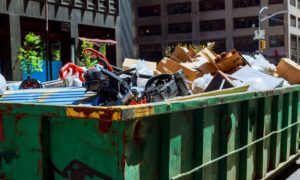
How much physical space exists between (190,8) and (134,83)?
78.5m

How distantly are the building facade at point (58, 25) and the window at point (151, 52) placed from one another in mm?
46162

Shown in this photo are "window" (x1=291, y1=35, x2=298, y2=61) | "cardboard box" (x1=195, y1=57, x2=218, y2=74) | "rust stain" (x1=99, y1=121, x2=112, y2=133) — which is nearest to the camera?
"rust stain" (x1=99, y1=121, x2=112, y2=133)

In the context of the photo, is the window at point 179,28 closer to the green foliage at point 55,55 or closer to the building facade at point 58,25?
the building facade at point 58,25

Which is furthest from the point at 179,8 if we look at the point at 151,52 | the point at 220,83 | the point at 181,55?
the point at 220,83

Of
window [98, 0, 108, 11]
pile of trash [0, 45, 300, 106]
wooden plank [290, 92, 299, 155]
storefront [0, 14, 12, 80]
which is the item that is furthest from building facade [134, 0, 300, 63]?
wooden plank [290, 92, 299, 155]

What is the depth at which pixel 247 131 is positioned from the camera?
15.9 ft

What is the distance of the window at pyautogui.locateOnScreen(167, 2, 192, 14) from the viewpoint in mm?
82875

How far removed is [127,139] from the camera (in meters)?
3.10

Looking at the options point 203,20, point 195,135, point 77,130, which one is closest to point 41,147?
point 77,130

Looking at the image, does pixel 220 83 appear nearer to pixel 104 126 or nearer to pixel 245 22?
pixel 104 126

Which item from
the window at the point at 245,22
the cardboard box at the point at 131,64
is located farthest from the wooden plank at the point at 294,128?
the window at the point at 245,22

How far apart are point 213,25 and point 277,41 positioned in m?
11.2

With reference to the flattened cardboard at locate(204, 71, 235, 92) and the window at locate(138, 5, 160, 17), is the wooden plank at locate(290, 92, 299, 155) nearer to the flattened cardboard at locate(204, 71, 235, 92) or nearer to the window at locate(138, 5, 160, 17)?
the flattened cardboard at locate(204, 71, 235, 92)

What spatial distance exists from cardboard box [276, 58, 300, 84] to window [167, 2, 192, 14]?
251 ft
